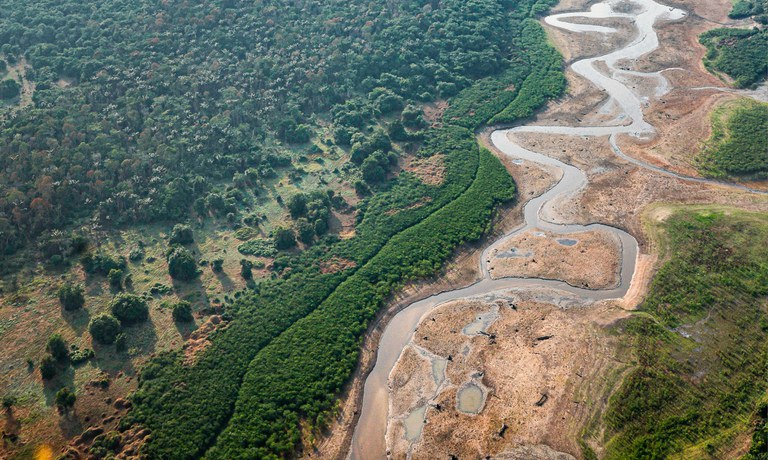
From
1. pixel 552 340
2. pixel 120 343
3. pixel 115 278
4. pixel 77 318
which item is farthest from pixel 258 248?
pixel 552 340

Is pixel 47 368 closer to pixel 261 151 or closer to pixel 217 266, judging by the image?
pixel 217 266

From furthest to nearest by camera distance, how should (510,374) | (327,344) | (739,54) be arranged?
1. (739,54)
2. (327,344)
3. (510,374)

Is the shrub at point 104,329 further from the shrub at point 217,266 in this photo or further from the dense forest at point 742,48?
the dense forest at point 742,48

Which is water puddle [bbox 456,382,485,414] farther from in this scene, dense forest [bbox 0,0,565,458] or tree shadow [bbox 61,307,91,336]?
tree shadow [bbox 61,307,91,336]

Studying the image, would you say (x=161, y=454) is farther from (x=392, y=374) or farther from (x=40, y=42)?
(x=40, y=42)

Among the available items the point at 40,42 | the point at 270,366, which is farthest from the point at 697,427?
the point at 40,42

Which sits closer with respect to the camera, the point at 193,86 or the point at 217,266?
the point at 217,266

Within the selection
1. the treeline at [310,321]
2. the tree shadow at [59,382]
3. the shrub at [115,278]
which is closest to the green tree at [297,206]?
the treeline at [310,321]
